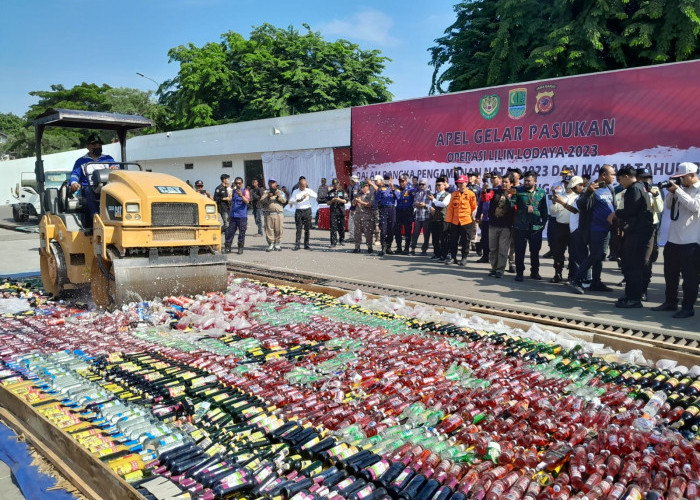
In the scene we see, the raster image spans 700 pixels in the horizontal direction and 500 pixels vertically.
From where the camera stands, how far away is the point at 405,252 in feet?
45.0

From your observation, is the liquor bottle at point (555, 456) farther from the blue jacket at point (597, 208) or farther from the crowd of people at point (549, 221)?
the blue jacket at point (597, 208)

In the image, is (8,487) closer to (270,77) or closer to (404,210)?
(404,210)

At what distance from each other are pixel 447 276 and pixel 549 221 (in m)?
2.46

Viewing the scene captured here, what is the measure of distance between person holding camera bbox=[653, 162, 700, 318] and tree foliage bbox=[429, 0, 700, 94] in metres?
13.4

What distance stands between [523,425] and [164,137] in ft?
111

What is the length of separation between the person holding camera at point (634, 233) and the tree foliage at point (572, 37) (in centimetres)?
1333

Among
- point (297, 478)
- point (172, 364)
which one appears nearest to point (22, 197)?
point (172, 364)

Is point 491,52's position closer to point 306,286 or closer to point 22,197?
point 306,286

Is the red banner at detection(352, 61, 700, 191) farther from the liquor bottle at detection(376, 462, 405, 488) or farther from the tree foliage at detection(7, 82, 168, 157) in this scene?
the tree foliage at detection(7, 82, 168, 157)

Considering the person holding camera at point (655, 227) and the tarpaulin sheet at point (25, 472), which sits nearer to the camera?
the tarpaulin sheet at point (25, 472)

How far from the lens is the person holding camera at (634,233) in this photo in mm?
7613

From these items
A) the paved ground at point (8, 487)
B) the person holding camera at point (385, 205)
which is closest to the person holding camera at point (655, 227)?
the person holding camera at point (385, 205)

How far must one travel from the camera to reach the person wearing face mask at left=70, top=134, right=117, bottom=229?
25.3 ft

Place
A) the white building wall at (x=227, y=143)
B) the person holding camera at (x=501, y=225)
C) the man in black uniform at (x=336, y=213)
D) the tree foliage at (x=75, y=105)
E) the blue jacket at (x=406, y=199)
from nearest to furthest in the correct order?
the person holding camera at (x=501, y=225), the blue jacket at (x=406, y=199), the man in black uniform at (x=336, y=213), the white building wall at (x=227, y=143), the tree foliage at (x=75, y=105)
